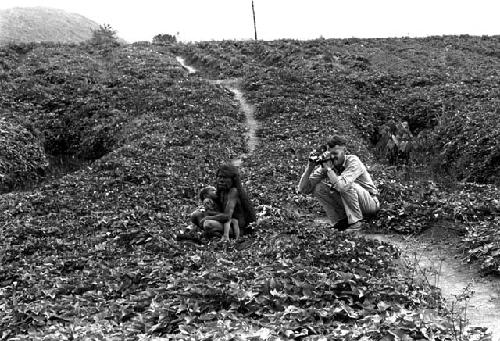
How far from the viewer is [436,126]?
21234mm

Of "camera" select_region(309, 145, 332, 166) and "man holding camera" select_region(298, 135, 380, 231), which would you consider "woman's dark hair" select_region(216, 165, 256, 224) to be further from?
"camera" select_region(309, 145, 332, 166)

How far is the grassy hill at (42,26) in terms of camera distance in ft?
184

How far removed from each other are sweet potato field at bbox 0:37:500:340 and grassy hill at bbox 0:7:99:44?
2349 cm

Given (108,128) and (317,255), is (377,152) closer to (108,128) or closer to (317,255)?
(108,128)

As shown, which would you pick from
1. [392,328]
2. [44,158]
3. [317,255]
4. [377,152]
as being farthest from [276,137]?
[392,328]

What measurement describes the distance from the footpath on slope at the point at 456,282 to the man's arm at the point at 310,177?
1.30 m

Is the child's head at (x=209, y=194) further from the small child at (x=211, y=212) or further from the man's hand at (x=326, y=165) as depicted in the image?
the man's hand at (x=326, y=165)

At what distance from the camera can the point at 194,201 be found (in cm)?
1419

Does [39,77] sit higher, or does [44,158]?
[39,77]

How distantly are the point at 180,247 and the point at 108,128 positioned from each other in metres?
14.3

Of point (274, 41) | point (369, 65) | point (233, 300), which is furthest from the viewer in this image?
point (274, 41)

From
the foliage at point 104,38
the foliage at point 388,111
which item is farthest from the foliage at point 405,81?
the foliage at point 104,38

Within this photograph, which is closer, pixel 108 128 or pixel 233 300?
pixel 233 300

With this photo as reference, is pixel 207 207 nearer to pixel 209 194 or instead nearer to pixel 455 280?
pixel 209 194
